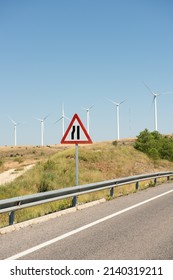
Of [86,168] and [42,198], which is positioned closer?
[42,198]

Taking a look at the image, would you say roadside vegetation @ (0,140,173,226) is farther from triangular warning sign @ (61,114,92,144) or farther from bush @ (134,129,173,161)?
triangular warning sign @ (61,114,92,144)

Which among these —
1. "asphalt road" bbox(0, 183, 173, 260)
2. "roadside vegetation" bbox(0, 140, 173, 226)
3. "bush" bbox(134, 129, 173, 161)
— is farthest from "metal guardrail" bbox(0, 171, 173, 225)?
"bush" bbox(134, 129, 173, 161)

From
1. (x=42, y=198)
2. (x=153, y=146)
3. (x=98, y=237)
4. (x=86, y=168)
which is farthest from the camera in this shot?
(x=153, y=146)

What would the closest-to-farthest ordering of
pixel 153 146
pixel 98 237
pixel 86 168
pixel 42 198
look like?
pixel 98 237 → pixel 42 198 → pixel 86 168 → pixel 153 146

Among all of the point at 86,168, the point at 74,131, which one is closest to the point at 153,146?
the point at 86,168

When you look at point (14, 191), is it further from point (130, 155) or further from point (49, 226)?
point (130, 155)

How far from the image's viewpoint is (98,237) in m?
8.62

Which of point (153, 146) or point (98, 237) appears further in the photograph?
point (153, 146)

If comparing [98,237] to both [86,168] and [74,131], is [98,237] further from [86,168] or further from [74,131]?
[86,168]

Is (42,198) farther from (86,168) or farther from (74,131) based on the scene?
(86,168)

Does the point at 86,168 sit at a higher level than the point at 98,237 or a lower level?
higher

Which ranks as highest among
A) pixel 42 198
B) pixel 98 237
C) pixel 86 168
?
pixel 42 198

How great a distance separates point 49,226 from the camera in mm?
10086

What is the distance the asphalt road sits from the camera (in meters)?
7.20
